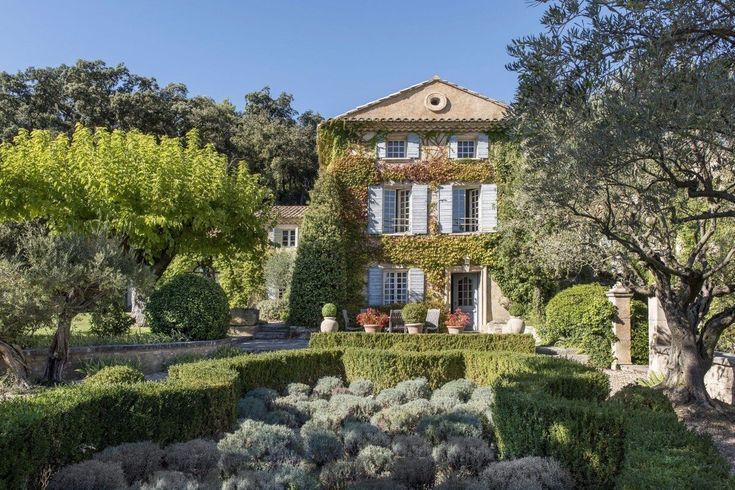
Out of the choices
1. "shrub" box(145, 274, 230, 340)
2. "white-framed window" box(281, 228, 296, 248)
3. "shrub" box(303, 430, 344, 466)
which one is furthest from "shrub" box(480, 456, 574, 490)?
"white-framed window" box(281, 228, 296, 248)

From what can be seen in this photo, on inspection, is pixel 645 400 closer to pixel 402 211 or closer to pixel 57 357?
pixel 57 357

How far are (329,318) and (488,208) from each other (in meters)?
6.96

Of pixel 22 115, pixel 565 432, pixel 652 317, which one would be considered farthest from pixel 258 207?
pixel 22 115

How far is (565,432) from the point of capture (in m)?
5.41

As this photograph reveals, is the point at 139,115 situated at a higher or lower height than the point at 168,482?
higher

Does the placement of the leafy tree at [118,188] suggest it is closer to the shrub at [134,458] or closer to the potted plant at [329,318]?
the potted plant at [329,318]

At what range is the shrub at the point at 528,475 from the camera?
4.86m

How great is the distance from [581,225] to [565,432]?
5.04m

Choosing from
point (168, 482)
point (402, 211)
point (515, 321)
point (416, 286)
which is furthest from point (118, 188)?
point (515, 321)

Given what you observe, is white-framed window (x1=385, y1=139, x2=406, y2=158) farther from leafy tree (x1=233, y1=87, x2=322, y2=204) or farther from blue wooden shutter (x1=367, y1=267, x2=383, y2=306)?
leafy tree (x1=233, y1=87, x2=322, y2=204)

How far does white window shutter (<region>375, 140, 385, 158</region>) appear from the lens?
19625 mm

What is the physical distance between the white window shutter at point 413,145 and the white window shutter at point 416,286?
13.7ft

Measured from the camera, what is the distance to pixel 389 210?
19.8m

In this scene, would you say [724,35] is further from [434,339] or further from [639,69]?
[434,339]
